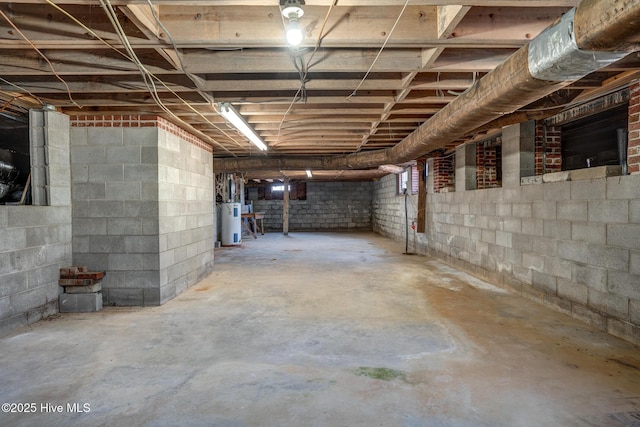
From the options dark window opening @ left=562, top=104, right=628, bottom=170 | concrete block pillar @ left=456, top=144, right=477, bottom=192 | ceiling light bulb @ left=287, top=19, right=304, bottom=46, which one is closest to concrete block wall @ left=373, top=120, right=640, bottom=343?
concrete block pillar @ left=456, top=144, right=477, bottom=192

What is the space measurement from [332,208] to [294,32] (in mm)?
11877

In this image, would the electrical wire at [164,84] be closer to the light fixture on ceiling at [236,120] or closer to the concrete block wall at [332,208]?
the light fixture on ceiling at [236,120]

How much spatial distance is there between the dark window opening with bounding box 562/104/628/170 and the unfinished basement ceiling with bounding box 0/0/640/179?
1178mm

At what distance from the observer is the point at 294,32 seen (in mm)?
1991

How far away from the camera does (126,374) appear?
224cm

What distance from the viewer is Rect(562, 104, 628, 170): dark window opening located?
4.30 metres

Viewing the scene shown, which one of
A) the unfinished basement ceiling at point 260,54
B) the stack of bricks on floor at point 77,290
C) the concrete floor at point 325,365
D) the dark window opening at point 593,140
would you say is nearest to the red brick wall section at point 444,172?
the dark window opening at point 593,140

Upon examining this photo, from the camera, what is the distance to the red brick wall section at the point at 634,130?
9.02ft

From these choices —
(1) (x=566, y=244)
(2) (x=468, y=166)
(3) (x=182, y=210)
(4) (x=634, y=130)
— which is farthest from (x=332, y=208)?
(4) (x=634, y=130)

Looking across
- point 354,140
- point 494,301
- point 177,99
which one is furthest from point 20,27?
point 494,301

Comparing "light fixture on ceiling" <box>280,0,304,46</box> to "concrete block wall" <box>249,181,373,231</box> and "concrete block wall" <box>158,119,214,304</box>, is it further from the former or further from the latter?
"concrete block wall" <box>249,181,373,231</box>

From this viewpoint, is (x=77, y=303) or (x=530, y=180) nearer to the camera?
(x=77, y=303)

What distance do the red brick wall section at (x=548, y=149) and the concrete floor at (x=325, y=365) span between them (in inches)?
63.9

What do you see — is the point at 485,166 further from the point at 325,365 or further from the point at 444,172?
the point at 325,365
